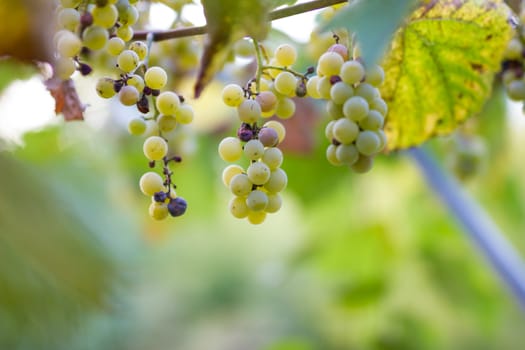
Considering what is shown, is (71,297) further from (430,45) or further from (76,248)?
(430,45)

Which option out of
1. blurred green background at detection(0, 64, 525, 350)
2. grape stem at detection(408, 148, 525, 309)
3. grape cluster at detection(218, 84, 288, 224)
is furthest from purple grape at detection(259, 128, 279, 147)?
grape stem at detection(408, 148, 525, 309)

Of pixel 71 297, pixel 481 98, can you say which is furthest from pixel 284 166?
pixel 481 98

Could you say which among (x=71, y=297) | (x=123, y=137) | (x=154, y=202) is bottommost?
(x=154, y=202)

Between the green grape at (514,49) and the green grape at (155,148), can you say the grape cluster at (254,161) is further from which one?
the green grape at (514,49)

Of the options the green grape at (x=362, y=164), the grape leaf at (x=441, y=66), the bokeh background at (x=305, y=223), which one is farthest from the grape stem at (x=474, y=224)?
the green grape at (x=362, y=164)

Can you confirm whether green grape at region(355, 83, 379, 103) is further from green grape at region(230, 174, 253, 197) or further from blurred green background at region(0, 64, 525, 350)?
blurred green background at region(0, 64, 525, 350)
